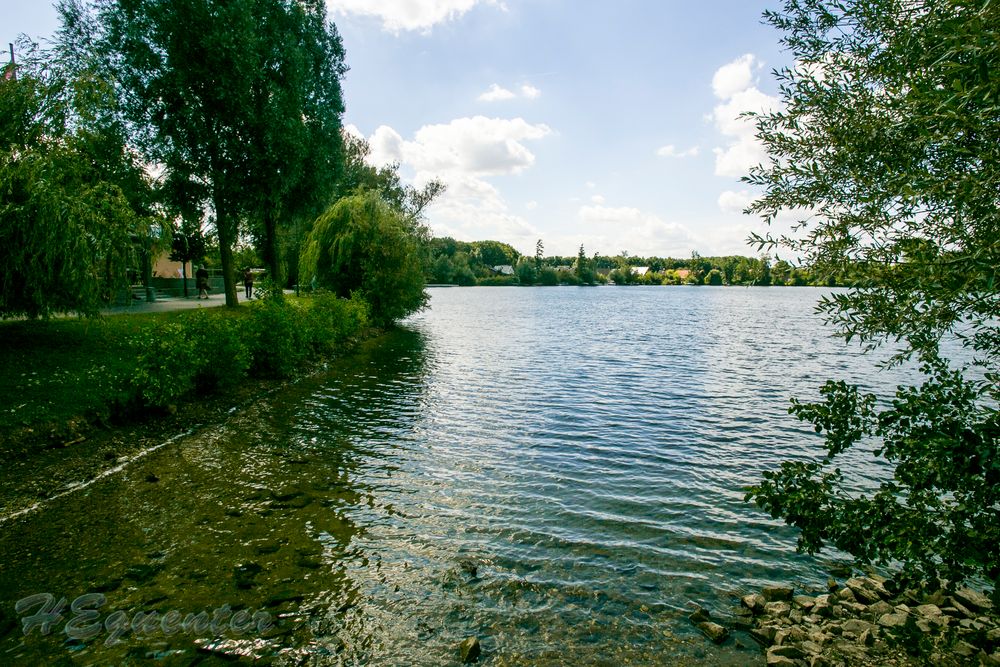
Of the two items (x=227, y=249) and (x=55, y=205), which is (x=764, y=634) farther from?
(x=227, y=249)

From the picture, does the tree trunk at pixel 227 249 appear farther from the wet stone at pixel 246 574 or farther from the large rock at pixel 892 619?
the large rock at pixel 892 619

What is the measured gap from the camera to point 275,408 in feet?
53.8

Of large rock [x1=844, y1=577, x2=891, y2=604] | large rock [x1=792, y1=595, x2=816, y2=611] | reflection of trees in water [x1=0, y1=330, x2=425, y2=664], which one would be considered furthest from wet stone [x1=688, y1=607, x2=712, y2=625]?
reflection of trees in water [x1=0, y1=330, x2=425, y2=664]

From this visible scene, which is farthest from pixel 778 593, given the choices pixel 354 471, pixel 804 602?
pixel 354 471

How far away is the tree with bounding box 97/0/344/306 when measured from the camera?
24250 millimetres

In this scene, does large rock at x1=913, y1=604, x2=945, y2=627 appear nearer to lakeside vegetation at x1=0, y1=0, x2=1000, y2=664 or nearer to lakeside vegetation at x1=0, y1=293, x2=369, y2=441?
lakeside vegetation at x1=0, y1=0, x2=1000, y2=664

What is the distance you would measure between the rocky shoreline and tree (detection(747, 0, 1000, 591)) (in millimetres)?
Result: 854

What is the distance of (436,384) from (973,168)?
18.4 m

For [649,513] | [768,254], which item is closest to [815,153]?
[768,254]

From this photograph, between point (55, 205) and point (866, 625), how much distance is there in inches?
717

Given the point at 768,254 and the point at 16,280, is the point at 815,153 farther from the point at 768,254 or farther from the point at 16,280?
the point at 16,280

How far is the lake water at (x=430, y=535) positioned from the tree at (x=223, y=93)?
574 inches

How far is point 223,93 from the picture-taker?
2428 centimetres

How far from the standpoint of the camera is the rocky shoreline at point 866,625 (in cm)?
526
